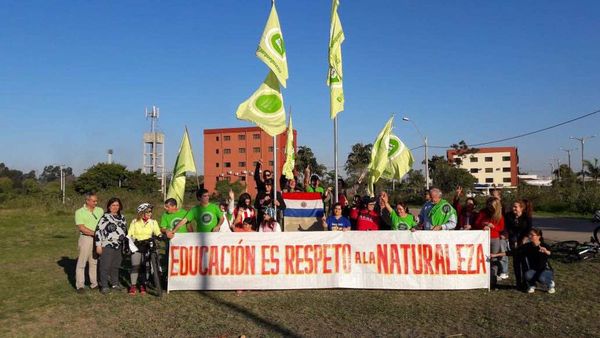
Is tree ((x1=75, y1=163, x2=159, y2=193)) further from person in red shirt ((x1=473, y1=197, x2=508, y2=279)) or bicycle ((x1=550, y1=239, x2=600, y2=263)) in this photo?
person in red shirt ((x1=473, y1=197, x2=508, y2=279))

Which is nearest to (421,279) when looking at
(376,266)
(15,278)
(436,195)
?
(376,266)

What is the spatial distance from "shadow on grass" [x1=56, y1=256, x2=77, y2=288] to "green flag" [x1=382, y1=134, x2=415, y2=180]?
7.34 m

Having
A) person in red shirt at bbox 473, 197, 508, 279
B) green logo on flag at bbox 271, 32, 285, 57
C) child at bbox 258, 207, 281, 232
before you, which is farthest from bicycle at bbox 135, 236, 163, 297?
person in red shirt at bbox 473, 197, 508, 279

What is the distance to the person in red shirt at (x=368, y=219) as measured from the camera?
357 inches

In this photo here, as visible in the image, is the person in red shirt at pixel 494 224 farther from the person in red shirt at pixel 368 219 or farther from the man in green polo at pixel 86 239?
the man in green polo at pixel 86 239

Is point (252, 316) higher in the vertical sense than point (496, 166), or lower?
lower

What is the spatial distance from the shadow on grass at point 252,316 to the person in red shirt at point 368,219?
2.92m

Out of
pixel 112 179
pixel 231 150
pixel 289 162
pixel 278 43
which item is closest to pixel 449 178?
pixel 231 150

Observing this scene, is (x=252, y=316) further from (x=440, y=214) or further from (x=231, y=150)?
(x=231, y=150)

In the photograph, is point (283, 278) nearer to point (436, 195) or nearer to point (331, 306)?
point (331, 306)

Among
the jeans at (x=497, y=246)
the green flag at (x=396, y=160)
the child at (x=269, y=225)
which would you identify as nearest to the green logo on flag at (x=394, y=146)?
the green flag at (x=396, y=160)

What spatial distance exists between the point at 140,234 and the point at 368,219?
13.4 feet

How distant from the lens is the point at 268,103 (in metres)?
9.84

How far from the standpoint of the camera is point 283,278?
8.20 metres
